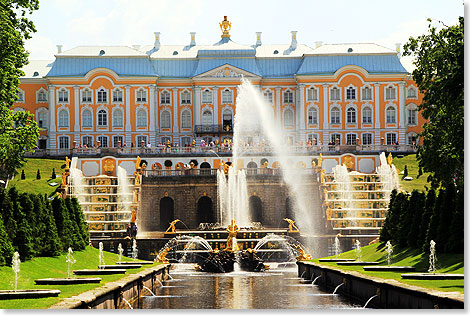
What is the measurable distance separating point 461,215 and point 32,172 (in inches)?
1861

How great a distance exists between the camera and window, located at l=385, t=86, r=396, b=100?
87938 mm

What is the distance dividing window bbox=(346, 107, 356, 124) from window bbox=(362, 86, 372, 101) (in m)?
1.47

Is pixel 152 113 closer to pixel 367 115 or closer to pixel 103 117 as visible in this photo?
pixel 103 117

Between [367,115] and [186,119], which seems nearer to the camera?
[367,115]

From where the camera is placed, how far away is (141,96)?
88.6 m

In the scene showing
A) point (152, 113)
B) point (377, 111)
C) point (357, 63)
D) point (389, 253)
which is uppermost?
point (357, 63)

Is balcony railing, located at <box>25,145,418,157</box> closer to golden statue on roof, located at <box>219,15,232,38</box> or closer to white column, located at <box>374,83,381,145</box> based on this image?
white column, located at <box>374,83,381,145</box>

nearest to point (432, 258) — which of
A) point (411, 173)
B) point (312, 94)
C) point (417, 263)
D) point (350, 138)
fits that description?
point (417, 263)

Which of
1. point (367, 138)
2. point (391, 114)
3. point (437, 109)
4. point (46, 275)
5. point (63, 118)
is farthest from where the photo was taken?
point (391, 114)

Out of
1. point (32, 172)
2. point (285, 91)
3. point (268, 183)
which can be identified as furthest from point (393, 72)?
point (32, 172)

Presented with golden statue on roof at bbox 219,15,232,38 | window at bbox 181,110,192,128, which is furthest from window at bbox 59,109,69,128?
golden statue on roof at bbox 219,15,232,38

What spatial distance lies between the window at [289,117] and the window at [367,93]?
6824 mm

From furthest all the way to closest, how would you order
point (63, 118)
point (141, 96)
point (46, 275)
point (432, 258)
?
1. point (141, 96)
2. point (63, 118)
3. point (46, 275)
4. point (432, 258)

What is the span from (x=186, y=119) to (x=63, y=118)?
11.3 meters
